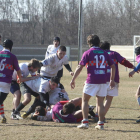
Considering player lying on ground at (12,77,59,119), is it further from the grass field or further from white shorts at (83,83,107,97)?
white shorts at (83,83,107,97)

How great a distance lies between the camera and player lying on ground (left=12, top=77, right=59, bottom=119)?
24.5 feet

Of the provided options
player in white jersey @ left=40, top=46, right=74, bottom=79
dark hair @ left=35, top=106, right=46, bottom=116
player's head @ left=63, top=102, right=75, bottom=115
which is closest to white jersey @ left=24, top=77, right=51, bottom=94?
dark hair @ left=35, top=106, right=46, bottom=116

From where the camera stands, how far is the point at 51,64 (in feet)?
28.2

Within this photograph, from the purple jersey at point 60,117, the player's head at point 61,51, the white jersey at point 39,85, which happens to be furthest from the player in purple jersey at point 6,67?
the player's head at point 61,51

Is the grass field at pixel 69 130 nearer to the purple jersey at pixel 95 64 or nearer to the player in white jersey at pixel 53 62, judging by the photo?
the purple jersey at pixel 95 64

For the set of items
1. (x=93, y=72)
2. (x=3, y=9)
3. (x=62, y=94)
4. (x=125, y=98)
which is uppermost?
(x=3, y=9)

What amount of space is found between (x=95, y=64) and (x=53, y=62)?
2562mm

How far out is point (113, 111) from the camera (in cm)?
882

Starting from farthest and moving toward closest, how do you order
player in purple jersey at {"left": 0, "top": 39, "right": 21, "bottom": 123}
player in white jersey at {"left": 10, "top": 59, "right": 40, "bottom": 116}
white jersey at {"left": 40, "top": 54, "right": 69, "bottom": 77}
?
white jersey at {"left": 40, "top": 54, "right": 69, "bottom": 77}
player in white jersey at {"left": 10, "top": 59, "right": 40, "bottom": 116}
player in purple jersey at {"left": 0, "top": 39, "right": 21, "bottom": 123}

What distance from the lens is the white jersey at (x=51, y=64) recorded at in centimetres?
849

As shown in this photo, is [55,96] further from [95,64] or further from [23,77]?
[95,64]

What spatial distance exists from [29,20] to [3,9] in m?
4.81

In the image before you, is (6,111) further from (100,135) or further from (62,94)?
(100,135)

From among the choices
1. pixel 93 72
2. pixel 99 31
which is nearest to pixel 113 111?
pixel 93 72
